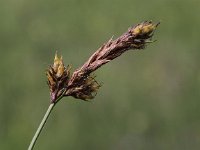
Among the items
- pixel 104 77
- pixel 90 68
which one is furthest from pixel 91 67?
pixel 104 77

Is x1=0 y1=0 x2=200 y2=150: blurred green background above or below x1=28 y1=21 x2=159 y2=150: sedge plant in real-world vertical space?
above

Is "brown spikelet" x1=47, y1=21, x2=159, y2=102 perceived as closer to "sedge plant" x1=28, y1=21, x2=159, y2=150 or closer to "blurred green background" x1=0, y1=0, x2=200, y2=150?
"sedge plant" x1=28, y1=21, x2=159, y2=150

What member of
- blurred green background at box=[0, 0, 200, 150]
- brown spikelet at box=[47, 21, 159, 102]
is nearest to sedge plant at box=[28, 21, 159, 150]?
brown spikelet at box=[47, 21, 159, 102]

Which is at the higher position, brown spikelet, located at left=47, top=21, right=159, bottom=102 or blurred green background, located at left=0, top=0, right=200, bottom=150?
blurred green background, located at left=0, top=0, right=200, bottom=150

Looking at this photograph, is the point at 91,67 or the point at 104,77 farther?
the point at 104,77

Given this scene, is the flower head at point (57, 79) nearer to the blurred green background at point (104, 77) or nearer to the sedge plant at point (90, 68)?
the sedge plant at point (90, 68)

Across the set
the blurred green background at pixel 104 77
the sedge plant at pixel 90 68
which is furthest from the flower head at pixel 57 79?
the blurred green background at pixel 104 77

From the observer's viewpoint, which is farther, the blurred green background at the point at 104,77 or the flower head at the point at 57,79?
the blurred green background at the point at 104,77

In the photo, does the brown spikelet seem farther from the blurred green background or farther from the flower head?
the blurred green background

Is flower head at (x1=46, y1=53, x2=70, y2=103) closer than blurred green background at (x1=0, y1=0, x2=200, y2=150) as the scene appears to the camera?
Yes

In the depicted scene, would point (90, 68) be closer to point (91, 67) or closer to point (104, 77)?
point (91, 67)
